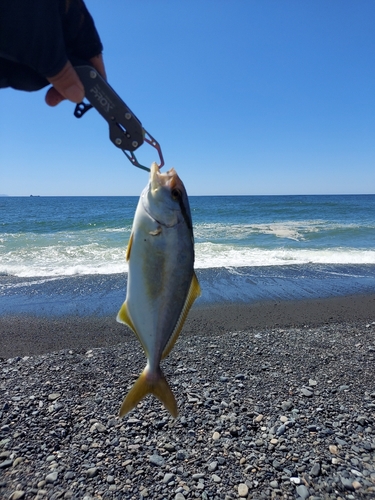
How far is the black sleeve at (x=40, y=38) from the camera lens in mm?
1615

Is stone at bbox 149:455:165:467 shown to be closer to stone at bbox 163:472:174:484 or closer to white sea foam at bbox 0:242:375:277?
stone at bbox 163:472:174:484

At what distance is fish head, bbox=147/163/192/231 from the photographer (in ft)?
7.39

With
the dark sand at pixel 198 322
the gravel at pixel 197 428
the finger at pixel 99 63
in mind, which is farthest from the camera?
the dark sand at pixel 198 322

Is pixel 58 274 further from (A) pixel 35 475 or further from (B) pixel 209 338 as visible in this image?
(A) pixel 35 475

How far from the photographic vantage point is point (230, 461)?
4.04m

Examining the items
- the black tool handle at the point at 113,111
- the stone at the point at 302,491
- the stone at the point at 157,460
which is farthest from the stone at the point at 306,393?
the black tool handle at the point at 113,111

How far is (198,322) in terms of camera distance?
9195mm

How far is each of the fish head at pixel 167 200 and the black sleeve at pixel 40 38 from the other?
32.1 inches

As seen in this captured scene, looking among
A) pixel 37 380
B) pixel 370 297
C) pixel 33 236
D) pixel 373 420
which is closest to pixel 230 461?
pixel 373 420

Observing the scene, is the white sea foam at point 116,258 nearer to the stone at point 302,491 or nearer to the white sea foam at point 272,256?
the white sea foam at point 272,256

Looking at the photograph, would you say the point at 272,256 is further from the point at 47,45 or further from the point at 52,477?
the point at 47,45

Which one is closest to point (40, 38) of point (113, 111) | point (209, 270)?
point (113, 111)

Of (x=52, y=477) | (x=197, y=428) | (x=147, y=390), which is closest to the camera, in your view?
(x=147, y=390)

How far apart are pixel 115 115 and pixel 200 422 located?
393cm
